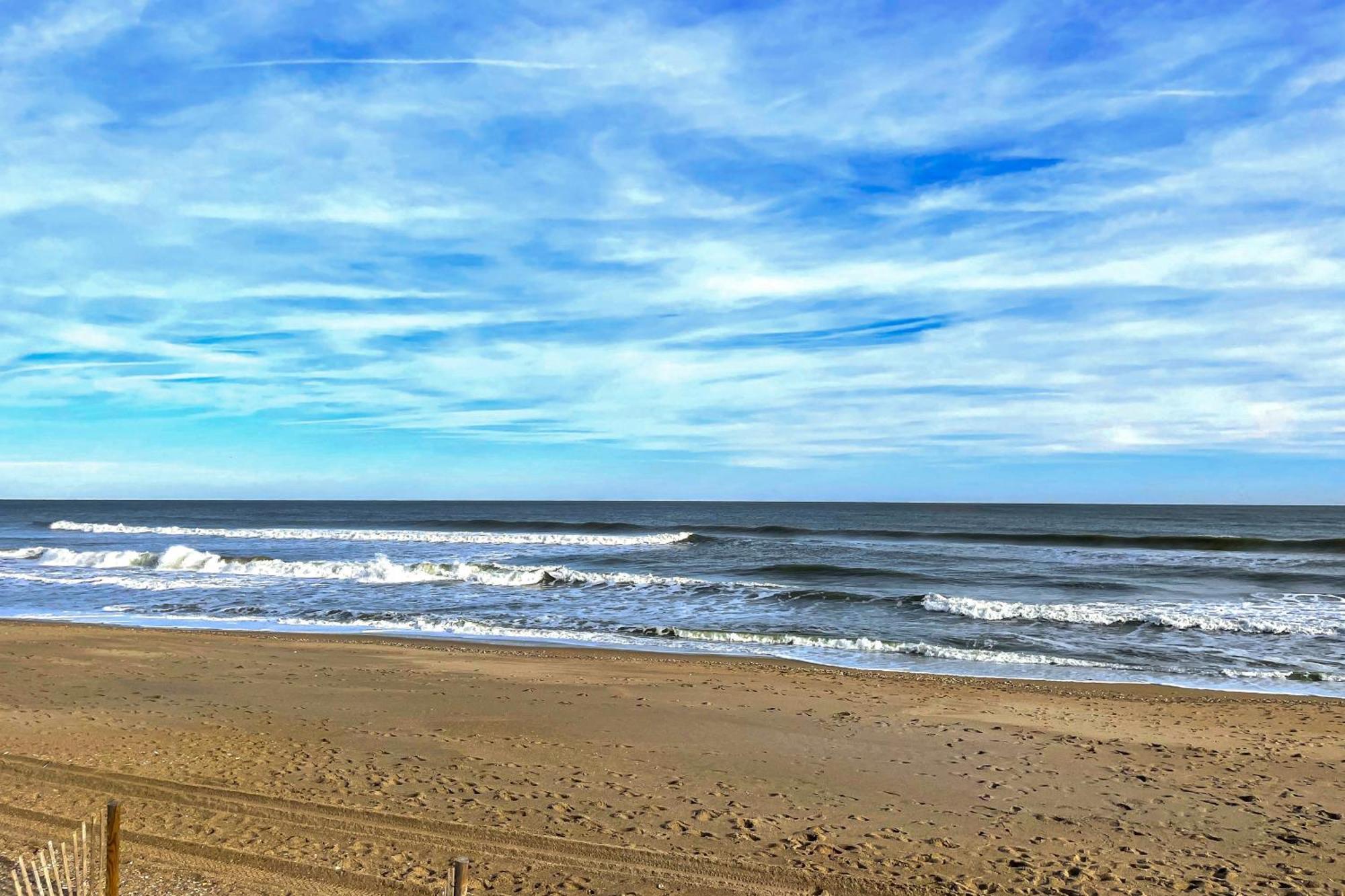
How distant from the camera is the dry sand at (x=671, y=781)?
521cm

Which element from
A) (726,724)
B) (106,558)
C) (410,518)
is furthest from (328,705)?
(410,518)

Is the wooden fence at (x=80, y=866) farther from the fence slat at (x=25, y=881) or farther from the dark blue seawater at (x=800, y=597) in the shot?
the dark blue seawater at (x=800, y=597)

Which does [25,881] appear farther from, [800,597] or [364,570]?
[364,570]

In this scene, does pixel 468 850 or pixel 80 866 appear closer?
pixel 80 866

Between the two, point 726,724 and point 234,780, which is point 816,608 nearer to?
point 726,724

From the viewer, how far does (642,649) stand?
14414 mm

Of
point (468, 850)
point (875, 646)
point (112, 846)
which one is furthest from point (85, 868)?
point (875, 646)

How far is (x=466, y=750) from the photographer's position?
7672mm

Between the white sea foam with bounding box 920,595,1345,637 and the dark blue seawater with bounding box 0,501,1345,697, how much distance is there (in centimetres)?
8

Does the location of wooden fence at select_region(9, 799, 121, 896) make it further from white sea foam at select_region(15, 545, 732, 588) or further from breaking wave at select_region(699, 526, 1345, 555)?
breaking wave at select_region(699, 526, 1345, 555)

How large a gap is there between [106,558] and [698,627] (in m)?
23.6

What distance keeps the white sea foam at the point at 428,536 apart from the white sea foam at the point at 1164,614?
1014 inches

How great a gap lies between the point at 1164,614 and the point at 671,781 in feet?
48.4

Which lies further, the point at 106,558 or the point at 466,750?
the point at 106,558
